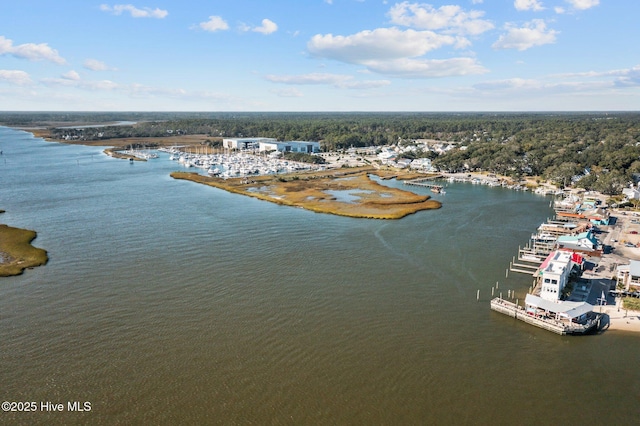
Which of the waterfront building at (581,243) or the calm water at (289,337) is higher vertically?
the waterfront building at (581,243)

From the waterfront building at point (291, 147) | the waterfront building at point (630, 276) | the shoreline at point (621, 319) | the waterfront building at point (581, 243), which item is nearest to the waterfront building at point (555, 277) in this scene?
the shoreline at point (621, 319)

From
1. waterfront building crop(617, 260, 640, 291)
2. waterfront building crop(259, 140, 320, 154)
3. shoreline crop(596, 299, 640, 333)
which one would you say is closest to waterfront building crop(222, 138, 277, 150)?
waterfront building crop(259, 140, 320, 154)

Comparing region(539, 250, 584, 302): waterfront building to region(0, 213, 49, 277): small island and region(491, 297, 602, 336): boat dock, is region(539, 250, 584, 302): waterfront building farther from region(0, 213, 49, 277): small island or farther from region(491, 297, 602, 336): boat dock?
region(0, 213, 49, 277): small island

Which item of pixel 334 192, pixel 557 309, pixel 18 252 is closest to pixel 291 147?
pixel 334 192

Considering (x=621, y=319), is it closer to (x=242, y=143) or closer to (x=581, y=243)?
(x=581, y=243)

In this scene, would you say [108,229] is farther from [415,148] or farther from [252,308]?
[415,148]

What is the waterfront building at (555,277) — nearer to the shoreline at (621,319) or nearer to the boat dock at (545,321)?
the boat dock at (545,321)
